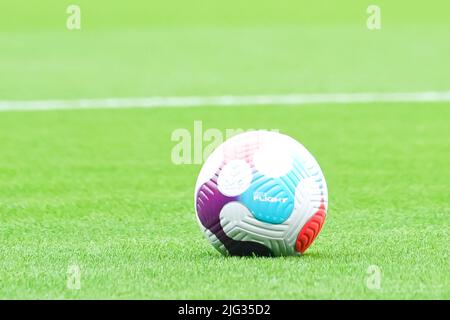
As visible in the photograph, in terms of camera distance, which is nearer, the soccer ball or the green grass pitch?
the green grass pitch

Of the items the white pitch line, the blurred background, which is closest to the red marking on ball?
the white pitch line

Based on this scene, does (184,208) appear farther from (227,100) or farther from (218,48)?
(218,48)

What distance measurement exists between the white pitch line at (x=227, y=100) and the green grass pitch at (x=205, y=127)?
60 centimetres

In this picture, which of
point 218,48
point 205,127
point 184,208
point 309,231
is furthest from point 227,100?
point 309,231

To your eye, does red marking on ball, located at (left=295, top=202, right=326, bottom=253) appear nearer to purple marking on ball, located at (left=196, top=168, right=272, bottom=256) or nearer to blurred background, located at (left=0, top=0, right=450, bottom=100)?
purple marking on ball, located at (left=196, top=168, right=272, bottom=256)

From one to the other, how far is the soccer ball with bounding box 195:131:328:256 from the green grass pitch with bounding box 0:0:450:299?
0.17 meters

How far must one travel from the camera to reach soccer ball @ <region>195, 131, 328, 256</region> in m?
7.90

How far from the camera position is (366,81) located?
76.1ft

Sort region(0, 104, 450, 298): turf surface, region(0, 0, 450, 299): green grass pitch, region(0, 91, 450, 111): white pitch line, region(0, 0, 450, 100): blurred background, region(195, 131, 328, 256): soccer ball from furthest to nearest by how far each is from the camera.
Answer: region(0, 0, 450, 100): blurred background, region(0, 91, 450, 111): white pitch line, region(195, 131, 328, 256): soccer ball, region(0, 0, 450, 299): green grass pitch, region(0, 104, 450, 298): turf surface

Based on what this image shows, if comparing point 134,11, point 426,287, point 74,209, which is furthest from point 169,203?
point 134,11

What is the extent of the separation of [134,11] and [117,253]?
1059 inches

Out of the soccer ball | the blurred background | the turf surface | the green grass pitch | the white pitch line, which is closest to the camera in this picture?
the turf surface

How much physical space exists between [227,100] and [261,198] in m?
12.8
